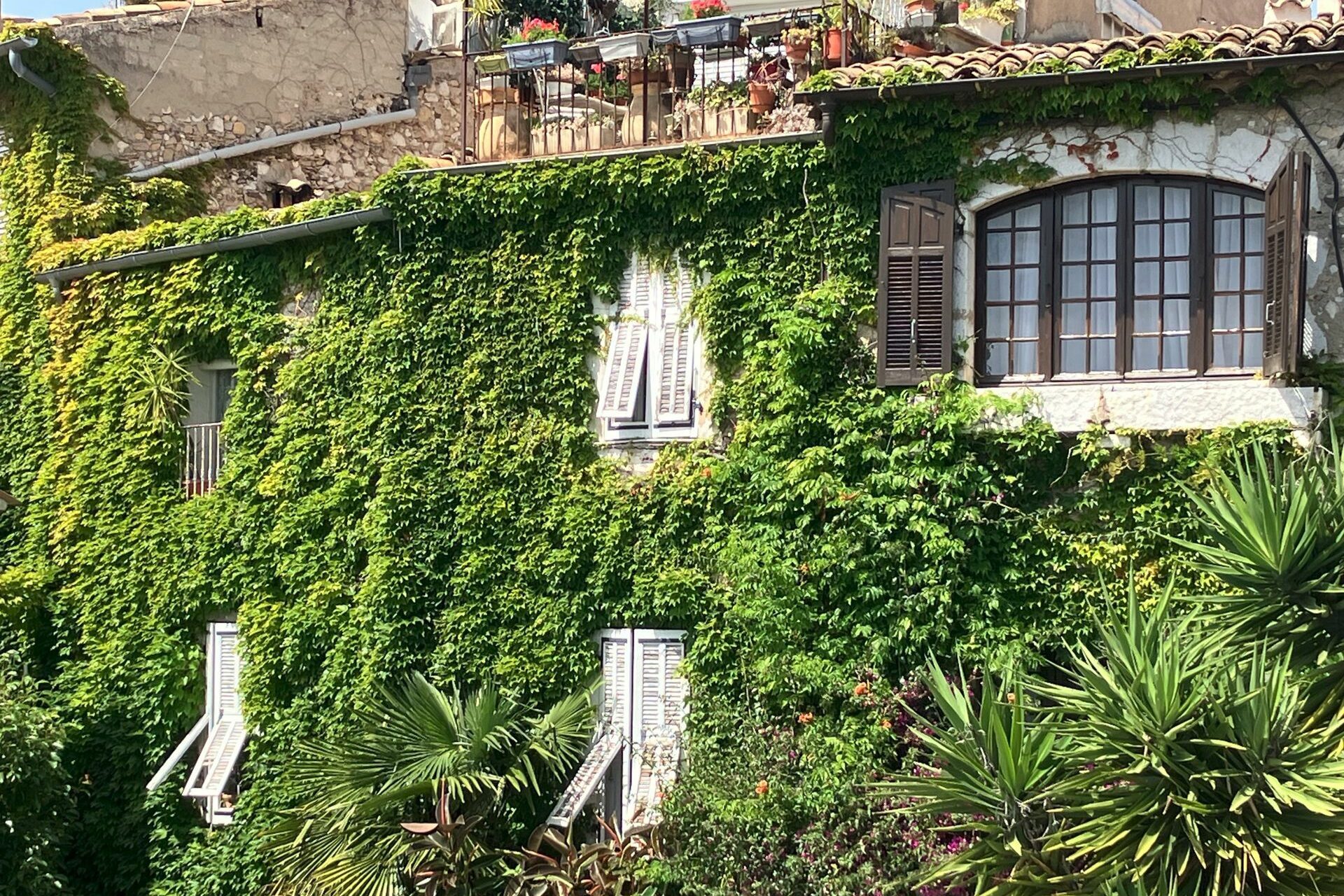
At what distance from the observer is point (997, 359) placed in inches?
519

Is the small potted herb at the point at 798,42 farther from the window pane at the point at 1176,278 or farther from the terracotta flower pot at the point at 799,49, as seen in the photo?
the window pane at the point at 1176,278

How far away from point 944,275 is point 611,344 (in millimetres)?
3138

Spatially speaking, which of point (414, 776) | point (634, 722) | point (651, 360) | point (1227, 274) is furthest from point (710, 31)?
point (414, 776)

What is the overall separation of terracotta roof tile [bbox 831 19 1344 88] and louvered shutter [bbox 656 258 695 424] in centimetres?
228

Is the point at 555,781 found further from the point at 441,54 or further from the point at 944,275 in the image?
the point at 441,54

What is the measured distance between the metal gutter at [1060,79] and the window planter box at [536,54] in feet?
9.34

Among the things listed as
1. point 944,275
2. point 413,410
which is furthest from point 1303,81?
point 413,410

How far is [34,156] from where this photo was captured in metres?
18.4

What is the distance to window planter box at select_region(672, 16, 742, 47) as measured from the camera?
14.6 metres

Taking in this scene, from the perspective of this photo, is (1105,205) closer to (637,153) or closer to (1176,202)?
(1176,202)

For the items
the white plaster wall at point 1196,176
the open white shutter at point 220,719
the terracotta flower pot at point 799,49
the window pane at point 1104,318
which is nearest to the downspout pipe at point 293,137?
the open white shutter at point 220,719

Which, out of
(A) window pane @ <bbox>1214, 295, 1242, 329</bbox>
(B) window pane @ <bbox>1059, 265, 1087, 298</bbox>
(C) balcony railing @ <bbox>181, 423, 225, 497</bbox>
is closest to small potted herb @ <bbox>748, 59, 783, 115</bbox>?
(B) window pane @ <bbox>1059, 265, 1087, 298</bbox>

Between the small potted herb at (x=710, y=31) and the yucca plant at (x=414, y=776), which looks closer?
the yucca plant at (x=414, y=776)

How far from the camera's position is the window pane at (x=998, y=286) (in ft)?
43.2
